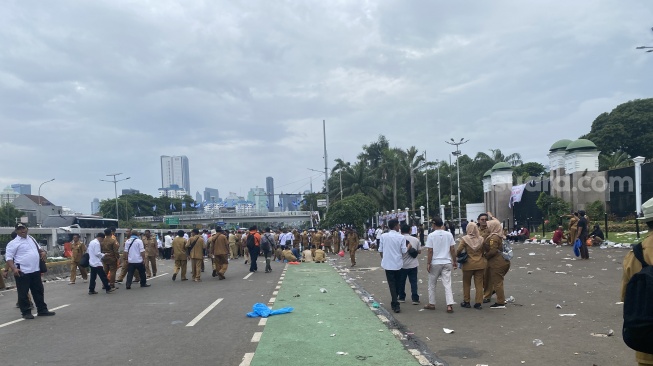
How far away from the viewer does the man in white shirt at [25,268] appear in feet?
33.7

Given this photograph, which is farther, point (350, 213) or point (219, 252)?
point (350, 213)

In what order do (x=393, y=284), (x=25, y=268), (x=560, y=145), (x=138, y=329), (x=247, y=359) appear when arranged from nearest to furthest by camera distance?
(x=247, y=359) → (x=138, y=329) → (x=393, y=284) → (x=25, y=268) → (x=560, y=145)

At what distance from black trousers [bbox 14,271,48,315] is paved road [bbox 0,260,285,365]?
0.29 m

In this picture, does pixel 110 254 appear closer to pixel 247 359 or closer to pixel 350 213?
pixel 247 359

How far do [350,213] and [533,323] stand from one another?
38.0 m

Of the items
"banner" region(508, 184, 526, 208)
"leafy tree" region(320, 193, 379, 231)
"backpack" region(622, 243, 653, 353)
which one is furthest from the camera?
"leafy tree" region(320, 193, 379, 231)

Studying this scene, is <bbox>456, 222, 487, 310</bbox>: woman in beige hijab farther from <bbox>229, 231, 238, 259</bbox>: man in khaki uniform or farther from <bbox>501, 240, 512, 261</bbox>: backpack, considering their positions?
<bbox>229, 231, 238, 259</bbox>: man in khaki uniform

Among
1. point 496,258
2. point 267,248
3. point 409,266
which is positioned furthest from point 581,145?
point 409,266

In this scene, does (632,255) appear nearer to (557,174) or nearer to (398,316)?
(398,316)

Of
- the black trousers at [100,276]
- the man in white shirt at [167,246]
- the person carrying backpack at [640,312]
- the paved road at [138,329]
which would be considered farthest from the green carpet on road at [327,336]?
the man in white shirt at [167,246]

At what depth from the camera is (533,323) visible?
8.38 metres

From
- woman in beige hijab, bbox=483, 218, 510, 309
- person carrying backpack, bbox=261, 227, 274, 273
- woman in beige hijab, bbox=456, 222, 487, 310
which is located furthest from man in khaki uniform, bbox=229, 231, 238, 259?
Result: woman in beige hijab, bbox=483, 218, 510, 309

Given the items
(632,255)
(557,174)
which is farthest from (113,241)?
(557,174)

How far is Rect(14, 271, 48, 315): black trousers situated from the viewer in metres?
10.3
